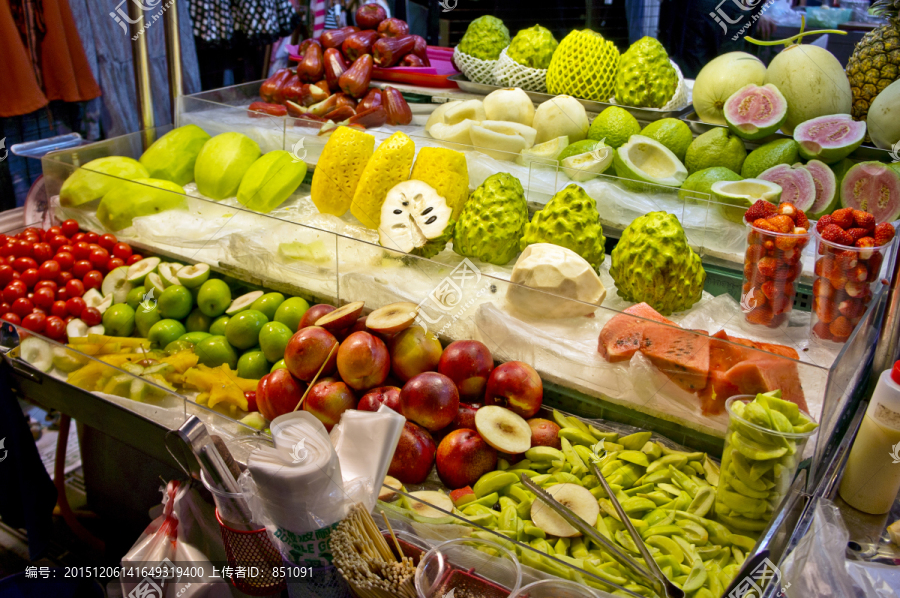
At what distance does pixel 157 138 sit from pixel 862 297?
2.61 meters

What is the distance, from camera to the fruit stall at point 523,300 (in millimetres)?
1115

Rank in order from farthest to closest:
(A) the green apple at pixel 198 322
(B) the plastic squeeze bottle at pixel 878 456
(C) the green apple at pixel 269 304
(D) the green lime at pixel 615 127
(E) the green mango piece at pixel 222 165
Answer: (E) the green mango piece at pixel 222 165 → (D) the green lime at pixel 615 127 → (A) the green apple at pixel 198 322 → (C) the green apple at pixel 269 304 → (B) the plastic squeeze bottle at pixel 878 456

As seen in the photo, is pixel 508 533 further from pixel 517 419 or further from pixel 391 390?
pixel 391 390

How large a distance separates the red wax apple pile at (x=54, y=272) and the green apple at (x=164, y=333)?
0.95 ft

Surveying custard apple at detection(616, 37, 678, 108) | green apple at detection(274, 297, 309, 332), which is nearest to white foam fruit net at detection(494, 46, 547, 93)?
custard apple at detection(616, 37, 678, 108)

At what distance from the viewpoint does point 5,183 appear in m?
3.37

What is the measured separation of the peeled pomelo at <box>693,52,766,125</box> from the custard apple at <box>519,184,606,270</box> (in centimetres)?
88

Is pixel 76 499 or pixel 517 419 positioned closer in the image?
pixel 517 419

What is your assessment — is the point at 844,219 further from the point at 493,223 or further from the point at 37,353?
the point at 37,353

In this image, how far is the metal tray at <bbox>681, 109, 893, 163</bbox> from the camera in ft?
6.26

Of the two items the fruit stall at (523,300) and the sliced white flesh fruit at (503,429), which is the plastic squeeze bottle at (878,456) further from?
the sliced white flesh fruit at (503,429)

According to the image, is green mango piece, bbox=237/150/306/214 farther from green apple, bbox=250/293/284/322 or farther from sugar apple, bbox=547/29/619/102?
sugar apple, bbox=547/29/619/102

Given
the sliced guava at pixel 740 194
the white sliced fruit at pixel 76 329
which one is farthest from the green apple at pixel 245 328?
the sliced guava at pixel 740 194

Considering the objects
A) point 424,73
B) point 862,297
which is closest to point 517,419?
point 862,297
